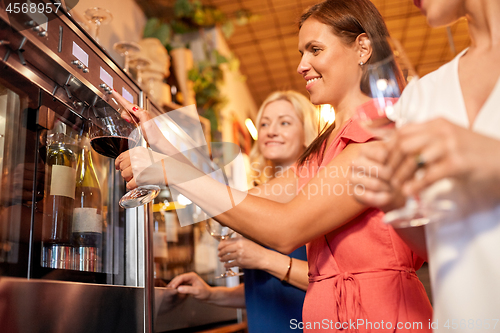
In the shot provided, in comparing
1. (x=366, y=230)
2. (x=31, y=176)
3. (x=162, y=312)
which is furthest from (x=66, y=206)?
(x=366, y=230)

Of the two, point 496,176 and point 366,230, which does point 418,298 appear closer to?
point 366,230

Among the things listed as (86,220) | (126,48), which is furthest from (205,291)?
(126,48)

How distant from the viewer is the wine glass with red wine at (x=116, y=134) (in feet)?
2.83

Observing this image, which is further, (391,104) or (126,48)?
(126,48)

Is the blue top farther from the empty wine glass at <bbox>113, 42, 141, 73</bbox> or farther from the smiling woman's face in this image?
the empty wine glass at <bbox>113, 42, 141, 73</bbox>

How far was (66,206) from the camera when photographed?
0.96 m

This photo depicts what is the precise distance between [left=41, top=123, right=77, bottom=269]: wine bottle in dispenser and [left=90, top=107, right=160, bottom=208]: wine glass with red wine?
10cm

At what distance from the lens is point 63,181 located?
0.94m

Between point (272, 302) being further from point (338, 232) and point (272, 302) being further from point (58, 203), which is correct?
point (58, 203)

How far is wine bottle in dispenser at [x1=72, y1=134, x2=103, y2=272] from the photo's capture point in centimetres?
100

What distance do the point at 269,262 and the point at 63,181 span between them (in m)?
0.67

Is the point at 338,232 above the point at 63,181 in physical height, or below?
below

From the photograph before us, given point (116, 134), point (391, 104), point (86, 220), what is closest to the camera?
point (391, 104)

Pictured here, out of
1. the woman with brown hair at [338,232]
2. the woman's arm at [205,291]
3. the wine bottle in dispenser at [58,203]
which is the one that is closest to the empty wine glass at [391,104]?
the woman with brown hair at [338,232]
